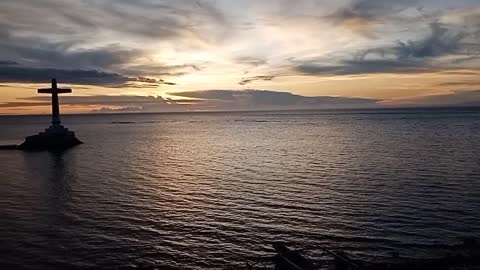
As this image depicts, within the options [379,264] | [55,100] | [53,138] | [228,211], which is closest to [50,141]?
[53,138]

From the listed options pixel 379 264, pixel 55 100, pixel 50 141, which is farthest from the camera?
pixel 55 100

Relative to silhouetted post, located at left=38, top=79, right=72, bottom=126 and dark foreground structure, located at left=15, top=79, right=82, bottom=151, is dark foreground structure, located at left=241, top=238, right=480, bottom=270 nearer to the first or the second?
dark foreground structure, located at left=15, top=79, right=82, bottom=151

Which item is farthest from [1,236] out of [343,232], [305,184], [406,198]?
[406,198]

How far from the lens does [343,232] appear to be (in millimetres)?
27875

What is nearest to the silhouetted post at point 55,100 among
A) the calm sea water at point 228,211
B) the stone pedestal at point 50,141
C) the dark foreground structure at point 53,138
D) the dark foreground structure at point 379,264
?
the dark foreground structure at point 53,138

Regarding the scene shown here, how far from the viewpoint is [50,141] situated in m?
98.0

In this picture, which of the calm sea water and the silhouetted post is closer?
the calm sea water

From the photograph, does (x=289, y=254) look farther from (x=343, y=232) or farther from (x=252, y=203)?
(x=252, y=203)

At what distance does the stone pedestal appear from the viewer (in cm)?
9600

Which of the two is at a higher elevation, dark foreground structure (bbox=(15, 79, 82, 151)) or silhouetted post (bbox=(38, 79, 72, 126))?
silhouetted post (bbox=(38, 79, 72, 126))

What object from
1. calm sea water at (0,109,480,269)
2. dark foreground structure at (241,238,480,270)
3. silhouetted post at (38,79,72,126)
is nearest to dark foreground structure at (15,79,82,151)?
silhouetted post at (38,79,72,126)

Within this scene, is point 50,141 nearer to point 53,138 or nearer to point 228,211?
point 53,138

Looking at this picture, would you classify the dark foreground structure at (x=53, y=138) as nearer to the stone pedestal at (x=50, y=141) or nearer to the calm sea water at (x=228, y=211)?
the stone pedestal at (x=50, y=141)

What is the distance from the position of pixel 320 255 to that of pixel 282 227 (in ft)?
19.6
